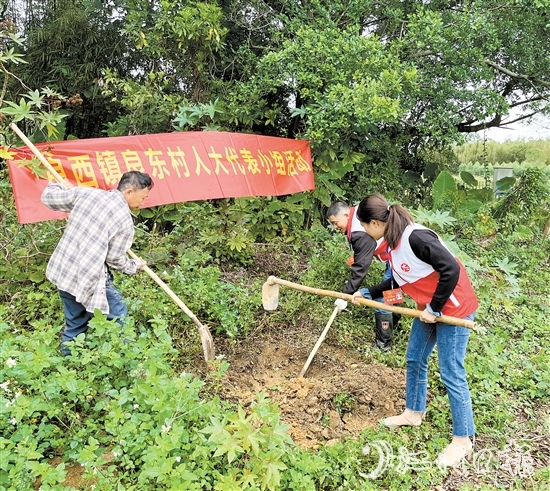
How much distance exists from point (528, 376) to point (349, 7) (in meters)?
4.93

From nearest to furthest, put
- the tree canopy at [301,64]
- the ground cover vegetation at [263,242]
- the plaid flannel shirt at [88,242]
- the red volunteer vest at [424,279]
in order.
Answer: the ground cover vegetation at [263,242]
the red volunteer vest at [424,279]
the plaid flannel shirt at [88,242]
the tree canopy at [301,64]

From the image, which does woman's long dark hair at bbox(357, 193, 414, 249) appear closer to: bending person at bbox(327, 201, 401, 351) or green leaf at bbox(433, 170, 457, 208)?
bending person at bbox(327, 201, 401, 351)

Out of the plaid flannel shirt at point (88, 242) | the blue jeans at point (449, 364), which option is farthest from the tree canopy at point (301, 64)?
the blue jeans at point (449, 364)

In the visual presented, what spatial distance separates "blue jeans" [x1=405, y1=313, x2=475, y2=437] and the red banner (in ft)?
9.16

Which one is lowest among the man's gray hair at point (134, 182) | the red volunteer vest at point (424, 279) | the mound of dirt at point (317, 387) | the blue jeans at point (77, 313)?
the mound of dirt at point (317, 387)

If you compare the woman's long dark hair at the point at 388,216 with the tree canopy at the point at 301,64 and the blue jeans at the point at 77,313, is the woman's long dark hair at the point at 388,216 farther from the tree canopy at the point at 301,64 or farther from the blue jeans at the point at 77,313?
the tree canopy at the point at 301,64

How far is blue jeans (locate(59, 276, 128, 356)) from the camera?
316 centimetres

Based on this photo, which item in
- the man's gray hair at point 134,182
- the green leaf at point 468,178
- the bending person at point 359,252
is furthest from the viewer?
the green leaf at point 468,178

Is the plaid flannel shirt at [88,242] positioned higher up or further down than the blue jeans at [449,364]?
higher up

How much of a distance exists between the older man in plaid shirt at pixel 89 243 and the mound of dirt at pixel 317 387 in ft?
3.83

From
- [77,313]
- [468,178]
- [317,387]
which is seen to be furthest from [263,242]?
[468,178]

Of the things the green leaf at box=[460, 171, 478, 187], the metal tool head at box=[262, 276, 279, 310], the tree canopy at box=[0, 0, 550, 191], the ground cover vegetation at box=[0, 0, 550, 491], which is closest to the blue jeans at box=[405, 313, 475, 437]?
the ground cover vegetation at box=[0, 0, 550, 491]

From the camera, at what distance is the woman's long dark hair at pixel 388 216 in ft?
8.37

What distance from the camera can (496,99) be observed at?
6109mm
